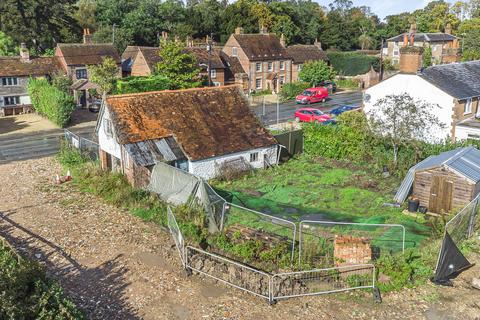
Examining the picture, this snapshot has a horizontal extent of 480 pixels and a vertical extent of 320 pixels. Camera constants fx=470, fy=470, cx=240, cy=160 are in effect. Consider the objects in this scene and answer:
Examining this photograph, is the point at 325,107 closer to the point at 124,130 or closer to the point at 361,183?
the point at 361,183

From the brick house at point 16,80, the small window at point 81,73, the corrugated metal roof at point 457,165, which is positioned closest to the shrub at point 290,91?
the small window at point 81,73

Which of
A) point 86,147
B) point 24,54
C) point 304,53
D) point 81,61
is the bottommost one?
point 86,147

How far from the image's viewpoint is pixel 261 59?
204 feet

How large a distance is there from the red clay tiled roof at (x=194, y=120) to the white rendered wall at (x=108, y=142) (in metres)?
1.24

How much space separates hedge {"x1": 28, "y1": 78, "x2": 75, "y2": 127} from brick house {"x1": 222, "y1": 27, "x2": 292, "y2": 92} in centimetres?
2472

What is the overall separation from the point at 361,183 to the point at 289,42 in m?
68.6

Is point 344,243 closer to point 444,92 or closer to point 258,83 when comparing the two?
point 444,92

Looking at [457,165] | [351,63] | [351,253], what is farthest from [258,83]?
[351,253]

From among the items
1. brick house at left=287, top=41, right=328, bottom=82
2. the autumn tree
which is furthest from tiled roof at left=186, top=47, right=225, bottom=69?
the autumn tree

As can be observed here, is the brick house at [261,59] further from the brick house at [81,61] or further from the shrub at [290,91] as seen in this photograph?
the brick house at [81,61]

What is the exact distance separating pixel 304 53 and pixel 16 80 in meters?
38.9

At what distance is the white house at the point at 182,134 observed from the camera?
84.9ft

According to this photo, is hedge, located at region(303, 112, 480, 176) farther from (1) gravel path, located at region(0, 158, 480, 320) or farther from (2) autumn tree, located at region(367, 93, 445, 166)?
(1) gravel path, located at region(0, 158, 480, 320)

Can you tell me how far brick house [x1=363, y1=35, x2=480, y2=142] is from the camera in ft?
103
